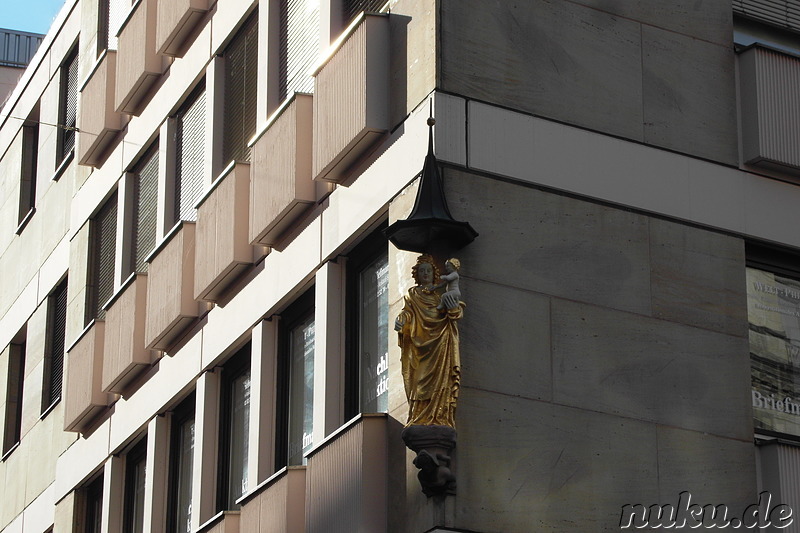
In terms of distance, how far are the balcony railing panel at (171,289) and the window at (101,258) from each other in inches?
126

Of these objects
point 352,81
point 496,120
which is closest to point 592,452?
point 496,120

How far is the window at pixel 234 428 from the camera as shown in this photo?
23.5 metres

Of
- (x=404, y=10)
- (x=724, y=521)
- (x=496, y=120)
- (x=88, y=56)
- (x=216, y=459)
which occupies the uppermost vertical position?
(x=88, y=56)

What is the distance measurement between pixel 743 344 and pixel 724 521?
1876mm

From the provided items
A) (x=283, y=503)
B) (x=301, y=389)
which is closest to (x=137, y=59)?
(x=301, y=389)

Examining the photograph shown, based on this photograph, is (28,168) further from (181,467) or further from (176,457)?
(181,467)

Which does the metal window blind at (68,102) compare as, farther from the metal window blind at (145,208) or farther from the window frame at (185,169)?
the window frame at (185,169)

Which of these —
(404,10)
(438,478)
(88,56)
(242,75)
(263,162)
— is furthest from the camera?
(88,56)

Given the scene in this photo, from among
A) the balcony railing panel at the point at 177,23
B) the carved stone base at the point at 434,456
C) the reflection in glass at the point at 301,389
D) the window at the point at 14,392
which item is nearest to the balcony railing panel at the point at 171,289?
the reflection in glass at the point at 301,389

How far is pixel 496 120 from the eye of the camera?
19.1 metres

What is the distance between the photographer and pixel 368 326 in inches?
802

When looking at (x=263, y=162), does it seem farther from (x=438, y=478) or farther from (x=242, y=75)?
(x=438, y=478)


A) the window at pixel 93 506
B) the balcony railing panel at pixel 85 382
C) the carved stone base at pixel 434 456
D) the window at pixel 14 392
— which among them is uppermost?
the window at pixel 14 392

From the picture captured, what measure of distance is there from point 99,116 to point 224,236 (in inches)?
292
